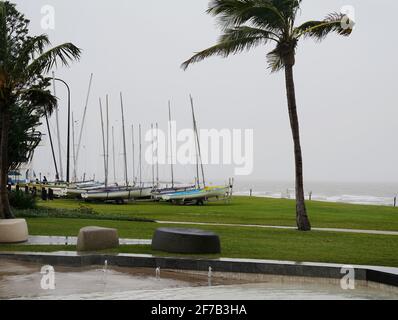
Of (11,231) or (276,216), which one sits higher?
(11,231)

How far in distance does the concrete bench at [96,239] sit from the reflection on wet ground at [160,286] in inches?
75.2

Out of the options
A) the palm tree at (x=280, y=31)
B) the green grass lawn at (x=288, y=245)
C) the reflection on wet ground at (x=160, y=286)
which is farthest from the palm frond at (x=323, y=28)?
the reflection on wet ground at (x=160, y=286)

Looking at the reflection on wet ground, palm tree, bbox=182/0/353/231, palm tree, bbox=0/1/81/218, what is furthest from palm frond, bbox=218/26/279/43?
the reflection on wet ground

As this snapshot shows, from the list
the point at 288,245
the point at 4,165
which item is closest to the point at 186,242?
the point at 288,245

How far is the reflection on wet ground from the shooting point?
962 centimetres

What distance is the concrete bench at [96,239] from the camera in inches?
563

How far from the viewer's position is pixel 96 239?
1452cm

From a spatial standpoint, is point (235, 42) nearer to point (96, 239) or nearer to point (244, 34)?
point (244, 34)

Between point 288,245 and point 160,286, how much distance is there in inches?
270

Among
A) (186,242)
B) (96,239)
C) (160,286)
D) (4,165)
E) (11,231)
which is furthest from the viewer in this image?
(4,165)
